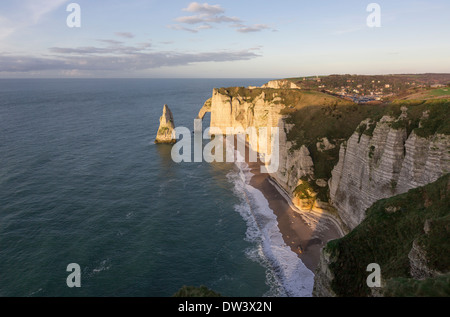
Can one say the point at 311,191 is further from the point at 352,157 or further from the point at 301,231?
the point at 352,157

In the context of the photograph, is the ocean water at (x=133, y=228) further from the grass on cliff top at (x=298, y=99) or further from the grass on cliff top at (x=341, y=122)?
the grass on cliff top at (x=298, y=99)

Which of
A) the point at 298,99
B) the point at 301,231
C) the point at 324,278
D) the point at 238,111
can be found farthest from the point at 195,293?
the point at 238,111

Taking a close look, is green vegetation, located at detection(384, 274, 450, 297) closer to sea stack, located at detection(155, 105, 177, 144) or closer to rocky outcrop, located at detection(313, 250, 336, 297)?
rocky outcrop, located at detection(313, 250, 336, 297)

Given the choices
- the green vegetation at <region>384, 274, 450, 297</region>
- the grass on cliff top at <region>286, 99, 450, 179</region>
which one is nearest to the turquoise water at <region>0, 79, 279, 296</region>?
the grass on cliff top at <region>286, 99, 450, 179</region>

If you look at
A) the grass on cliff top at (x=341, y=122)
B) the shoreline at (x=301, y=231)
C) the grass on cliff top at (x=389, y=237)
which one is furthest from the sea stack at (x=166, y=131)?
the grass on cliff top at (x=389, y=237)

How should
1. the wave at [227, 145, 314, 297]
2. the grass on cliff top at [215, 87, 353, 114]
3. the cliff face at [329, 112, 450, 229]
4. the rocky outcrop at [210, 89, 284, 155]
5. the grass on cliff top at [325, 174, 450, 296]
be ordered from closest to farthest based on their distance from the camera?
the grass on cliff top at [325, 174, 450, 296] < the cliff face at [329, 112, 450, 229] < the wave at [227, 145, 314, 297] < the grass on cliff top at [215, 87, 353, 114] < the rocky outcrop at [210, 89, 284, 155]

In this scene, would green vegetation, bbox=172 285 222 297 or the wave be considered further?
the wave
